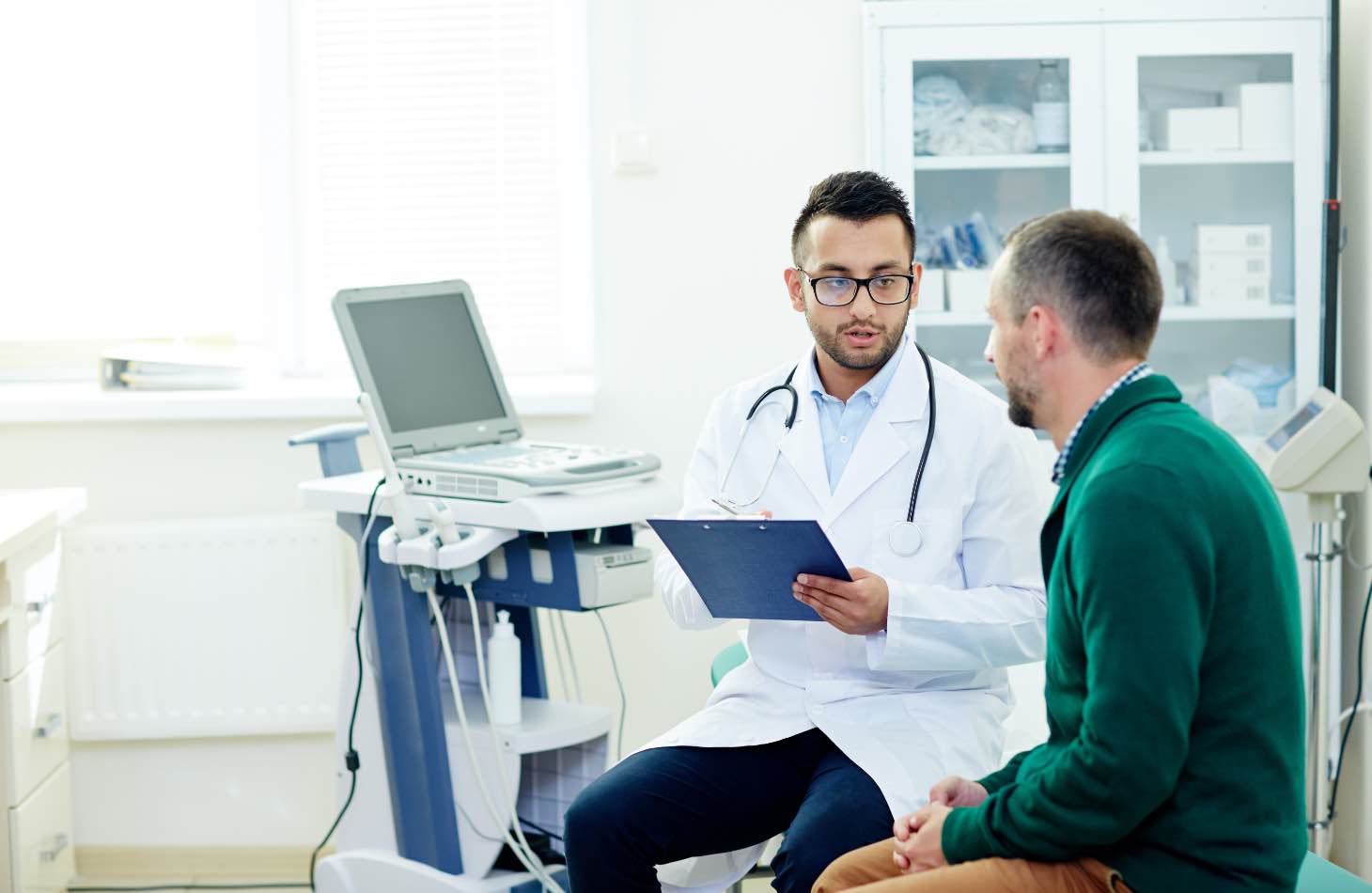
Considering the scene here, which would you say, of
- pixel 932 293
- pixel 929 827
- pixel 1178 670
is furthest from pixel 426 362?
pixel 1178 670

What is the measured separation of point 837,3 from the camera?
286 cm

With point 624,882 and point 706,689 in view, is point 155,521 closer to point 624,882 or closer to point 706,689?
point 706,689

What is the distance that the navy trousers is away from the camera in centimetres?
183

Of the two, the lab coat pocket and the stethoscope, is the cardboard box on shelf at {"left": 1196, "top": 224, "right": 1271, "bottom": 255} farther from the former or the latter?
the lab coat pocket

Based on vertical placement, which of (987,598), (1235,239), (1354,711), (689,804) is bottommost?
(1354,711)

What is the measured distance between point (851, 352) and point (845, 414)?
0.34ft

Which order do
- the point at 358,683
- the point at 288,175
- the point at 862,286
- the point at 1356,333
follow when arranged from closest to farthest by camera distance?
1. the point at 862,286
2. the point at 358,683
3. the point at 1356,333
4. the point at 288,175

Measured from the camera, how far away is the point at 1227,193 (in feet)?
9.58

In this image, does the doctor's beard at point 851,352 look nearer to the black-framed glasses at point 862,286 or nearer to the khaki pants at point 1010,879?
the black-framed glasses at point 862,286

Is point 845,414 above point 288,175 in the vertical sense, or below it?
below

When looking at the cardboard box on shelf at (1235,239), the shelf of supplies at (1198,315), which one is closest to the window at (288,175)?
the shelf of supplies at (1198,315)

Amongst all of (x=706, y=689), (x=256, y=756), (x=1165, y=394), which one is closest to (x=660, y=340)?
(x=706, y=689)

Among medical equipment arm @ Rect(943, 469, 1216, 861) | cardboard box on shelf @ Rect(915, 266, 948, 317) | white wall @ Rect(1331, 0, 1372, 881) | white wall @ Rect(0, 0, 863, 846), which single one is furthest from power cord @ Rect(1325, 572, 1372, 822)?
medical equipment arm @ Rect(943, 469, 1216, 861)

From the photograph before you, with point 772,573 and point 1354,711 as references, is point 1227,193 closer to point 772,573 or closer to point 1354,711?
point 1354,711
